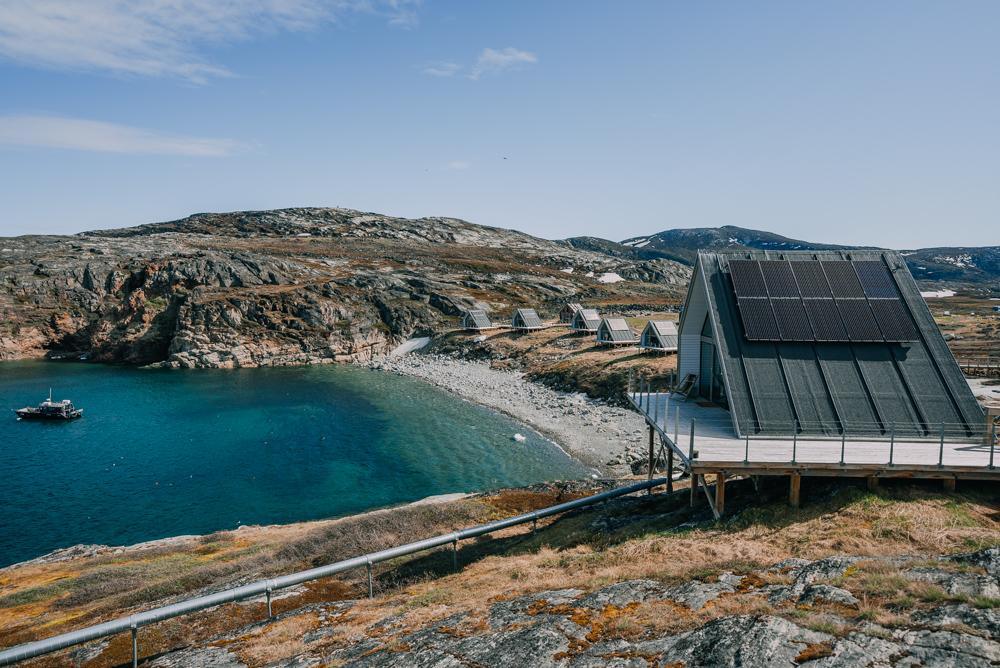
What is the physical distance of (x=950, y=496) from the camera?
15109 millimetres

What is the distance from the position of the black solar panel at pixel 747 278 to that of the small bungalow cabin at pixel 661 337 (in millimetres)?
37577

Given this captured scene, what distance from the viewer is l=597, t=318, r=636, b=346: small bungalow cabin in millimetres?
70500

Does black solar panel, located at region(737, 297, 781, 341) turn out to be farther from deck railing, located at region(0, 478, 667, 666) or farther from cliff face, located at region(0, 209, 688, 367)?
cliff face, located at region(0, 209, 688, 367)

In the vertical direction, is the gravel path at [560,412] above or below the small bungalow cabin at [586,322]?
below

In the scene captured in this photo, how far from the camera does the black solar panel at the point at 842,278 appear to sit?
2195 cm

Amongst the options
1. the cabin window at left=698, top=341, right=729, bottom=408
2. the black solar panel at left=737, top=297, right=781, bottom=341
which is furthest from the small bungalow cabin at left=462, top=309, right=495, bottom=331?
the black solar panel at left=737, top=297, right=781, bottom=341

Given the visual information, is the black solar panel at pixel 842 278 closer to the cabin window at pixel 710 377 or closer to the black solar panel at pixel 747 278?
the black solar panel at pixel 747 278

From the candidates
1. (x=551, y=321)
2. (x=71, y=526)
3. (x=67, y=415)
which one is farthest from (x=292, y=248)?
(x=71, y=526)

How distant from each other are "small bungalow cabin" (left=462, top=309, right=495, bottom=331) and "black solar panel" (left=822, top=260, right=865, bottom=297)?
76970 millimetres

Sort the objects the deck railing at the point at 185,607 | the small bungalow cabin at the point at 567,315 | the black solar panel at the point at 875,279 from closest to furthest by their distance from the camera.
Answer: the deck railing at the point at 185,607, the black solar panel at the point at 875,279, the small bungalow cabin at the point at 567,315

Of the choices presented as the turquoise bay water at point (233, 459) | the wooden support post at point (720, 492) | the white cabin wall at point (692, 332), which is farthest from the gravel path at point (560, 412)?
the wooden support post at point (720, 492)

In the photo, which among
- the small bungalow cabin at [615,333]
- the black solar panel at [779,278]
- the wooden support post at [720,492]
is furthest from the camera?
the small bungalow cabin at [615,333]

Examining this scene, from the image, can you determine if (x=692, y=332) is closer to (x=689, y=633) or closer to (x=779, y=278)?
(x=779, y=278)

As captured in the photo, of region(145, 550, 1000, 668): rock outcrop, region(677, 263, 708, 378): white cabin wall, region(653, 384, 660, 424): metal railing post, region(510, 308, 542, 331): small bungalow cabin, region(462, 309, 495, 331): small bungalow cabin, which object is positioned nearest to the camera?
region(145, 550, 1000, 668): rock outcrop
